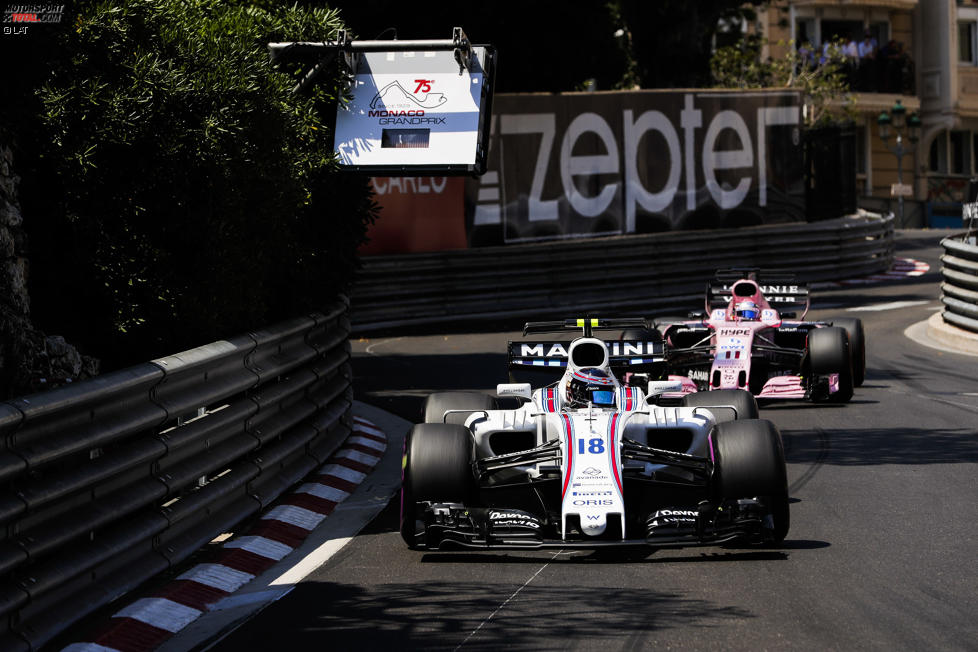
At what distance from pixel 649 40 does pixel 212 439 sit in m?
23.2

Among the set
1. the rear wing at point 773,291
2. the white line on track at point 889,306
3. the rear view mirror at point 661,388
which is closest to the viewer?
the rear view mirror at point 661,388

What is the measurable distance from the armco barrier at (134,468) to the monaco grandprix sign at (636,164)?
47.3 ft

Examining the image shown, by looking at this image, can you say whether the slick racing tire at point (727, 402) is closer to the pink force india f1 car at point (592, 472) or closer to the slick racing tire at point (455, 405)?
the pink force india f1 car at point (592, 472)

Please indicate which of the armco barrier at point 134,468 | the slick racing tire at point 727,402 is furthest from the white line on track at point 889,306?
the armco barrier at point 134,468

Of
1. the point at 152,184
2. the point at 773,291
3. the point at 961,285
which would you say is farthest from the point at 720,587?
the point at 961,285

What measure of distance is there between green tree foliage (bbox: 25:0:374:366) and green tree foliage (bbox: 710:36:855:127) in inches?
1152

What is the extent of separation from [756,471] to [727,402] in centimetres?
160

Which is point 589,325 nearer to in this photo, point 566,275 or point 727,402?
point 727,402

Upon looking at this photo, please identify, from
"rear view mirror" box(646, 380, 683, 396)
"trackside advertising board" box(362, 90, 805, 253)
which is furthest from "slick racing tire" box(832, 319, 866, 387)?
"trackside advertising board" box(362, 90, 805, 253)

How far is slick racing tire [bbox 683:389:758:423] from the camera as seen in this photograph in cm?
923

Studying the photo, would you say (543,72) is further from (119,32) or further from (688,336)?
(119,32)

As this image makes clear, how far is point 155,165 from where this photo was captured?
895 centimetres

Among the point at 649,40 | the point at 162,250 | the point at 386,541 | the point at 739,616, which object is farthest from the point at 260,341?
the point at 649,40

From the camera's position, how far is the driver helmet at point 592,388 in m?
8.66
